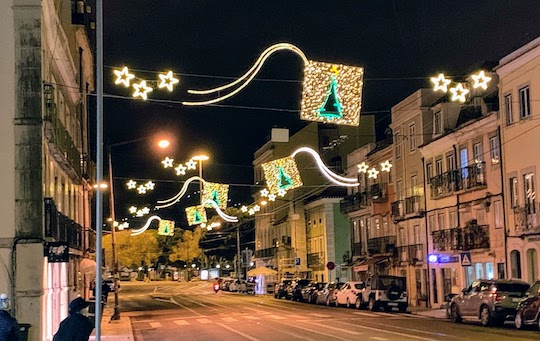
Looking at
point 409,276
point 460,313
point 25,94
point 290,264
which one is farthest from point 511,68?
point 290,264

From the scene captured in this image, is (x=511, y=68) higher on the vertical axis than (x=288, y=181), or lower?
higher

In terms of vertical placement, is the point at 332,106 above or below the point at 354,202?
below

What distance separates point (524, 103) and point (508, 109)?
137 cm

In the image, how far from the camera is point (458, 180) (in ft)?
149

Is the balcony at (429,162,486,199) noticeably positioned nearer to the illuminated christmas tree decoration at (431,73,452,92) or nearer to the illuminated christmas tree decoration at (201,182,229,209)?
the illuminated christmas tree decoration at (201,182,229,209)

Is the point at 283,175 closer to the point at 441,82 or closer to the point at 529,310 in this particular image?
the point at 529,310

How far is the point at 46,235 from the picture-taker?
23031mm

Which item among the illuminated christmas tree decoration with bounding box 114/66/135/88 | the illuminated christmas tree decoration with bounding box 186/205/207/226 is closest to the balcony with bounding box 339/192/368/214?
the illuminated christmas tree decoration with bounding box 186/205/207/226

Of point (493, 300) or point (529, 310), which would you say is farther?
point (493, 300)

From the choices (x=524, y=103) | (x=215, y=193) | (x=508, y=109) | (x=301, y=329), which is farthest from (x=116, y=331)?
(x=508, y=109)

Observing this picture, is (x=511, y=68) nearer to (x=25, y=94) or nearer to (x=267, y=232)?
(x=25, y=94)

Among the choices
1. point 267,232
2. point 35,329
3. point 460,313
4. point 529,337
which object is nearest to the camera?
point 35,329

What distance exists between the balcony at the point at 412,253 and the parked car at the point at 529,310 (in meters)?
23.1

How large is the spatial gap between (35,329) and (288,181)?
13580 millimetres
